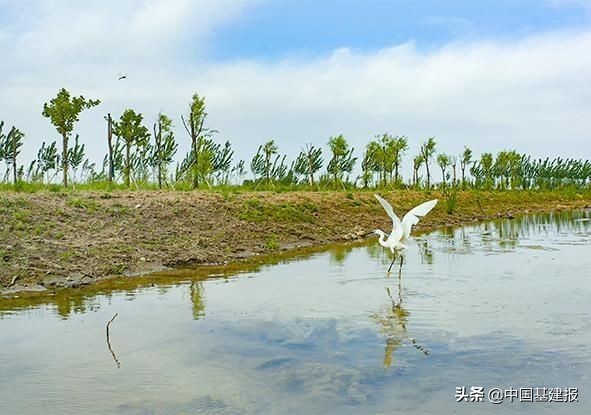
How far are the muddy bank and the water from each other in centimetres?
108

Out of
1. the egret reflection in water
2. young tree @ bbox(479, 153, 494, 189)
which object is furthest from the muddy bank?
young tree @ bbox(479, 153, 494, 189)

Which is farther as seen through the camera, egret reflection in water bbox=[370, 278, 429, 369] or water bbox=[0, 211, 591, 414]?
egret reflection in water bbox=[370, 278, 429, 369]

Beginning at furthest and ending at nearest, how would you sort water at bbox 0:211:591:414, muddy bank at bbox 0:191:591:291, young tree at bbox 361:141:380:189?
young tree at bbox 361:141:380:189
muddy bank at bbox 0:191:591:291
water at bbox 0:211:591:414

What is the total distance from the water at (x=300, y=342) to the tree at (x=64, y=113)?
11471 millimetres

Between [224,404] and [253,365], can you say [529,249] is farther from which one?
[224,404]

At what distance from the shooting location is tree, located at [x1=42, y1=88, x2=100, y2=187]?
2189 centimetres

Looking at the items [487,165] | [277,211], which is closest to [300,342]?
[277,211]

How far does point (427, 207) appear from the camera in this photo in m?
11.9

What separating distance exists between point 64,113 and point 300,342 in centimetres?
1752

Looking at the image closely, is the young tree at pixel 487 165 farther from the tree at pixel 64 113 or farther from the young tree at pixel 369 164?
the tree at pixel 64 113

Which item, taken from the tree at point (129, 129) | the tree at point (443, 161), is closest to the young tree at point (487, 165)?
the tree at point (443, 161)


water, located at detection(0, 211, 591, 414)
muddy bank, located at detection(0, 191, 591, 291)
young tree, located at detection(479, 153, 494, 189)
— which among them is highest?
young tree, located at detection(479, 153, 494, 189)

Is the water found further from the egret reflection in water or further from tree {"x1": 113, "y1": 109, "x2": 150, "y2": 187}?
tree {"x1": 113, "y1": 109, "x2": 150, "y2": 187}

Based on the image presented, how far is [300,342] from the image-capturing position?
7.38 metres
